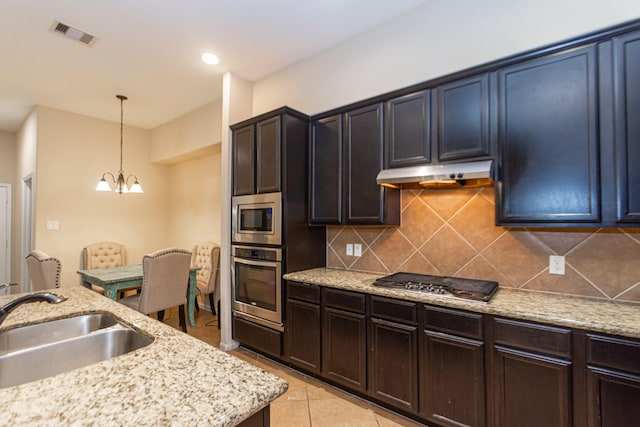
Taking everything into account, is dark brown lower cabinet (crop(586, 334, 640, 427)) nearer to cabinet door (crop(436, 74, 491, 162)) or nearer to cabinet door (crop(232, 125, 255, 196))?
cabinet door (crop(436, 74, 491, 162))

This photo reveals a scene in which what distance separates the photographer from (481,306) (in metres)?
1.74

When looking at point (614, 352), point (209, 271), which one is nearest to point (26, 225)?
point (209, 271)

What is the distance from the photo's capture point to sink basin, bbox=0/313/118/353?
128 cm

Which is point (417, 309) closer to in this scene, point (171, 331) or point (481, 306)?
point (481, 306)

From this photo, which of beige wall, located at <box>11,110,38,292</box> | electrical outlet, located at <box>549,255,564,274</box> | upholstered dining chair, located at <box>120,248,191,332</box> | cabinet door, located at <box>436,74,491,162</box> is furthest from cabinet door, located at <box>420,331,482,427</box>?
beige wall, located at <box>11,110,38,292</box>

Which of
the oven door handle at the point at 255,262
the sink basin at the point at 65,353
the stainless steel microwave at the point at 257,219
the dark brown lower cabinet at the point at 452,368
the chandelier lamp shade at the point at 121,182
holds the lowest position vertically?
the dark brown lower cabinet at the point at 452,368

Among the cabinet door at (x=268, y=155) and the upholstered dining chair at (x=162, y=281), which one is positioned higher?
the cabinet door at (x=268, y=155)

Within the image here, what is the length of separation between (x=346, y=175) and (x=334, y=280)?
0.88m

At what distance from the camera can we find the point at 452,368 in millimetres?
1844

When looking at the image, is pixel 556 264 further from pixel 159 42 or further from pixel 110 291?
pixel 110 291

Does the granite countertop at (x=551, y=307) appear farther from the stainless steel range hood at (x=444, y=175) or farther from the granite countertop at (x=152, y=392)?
the granite countertop at (x=152, y=392)

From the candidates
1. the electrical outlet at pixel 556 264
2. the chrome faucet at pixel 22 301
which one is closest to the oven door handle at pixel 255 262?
the chrome faucet at pixel 22 301

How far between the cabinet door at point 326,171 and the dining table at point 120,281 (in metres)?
2.04

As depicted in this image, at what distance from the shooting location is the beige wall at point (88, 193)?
14.5 feet
